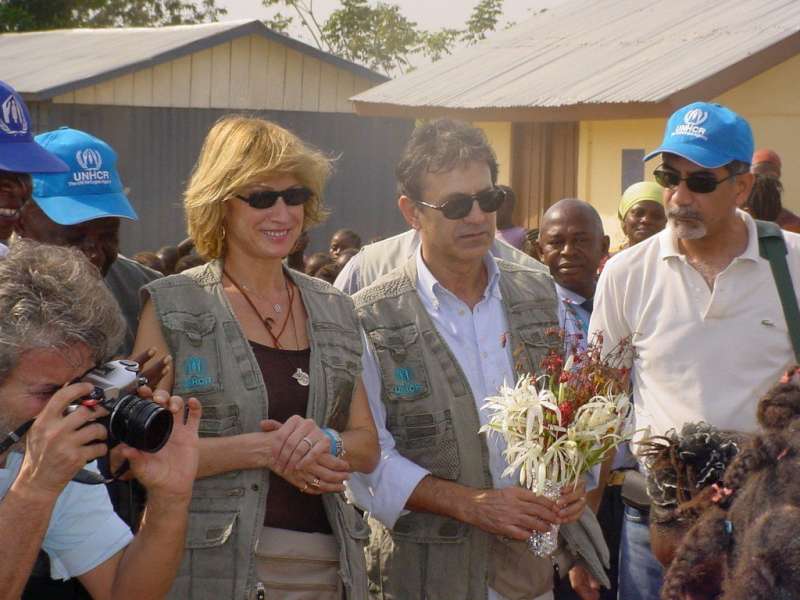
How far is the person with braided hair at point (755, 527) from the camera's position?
8.11 ft

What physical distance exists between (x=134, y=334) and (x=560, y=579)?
1.84 m

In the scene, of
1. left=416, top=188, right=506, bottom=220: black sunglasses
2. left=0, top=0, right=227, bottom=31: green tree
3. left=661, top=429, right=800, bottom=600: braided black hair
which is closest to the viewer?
left=661, top=429, right=800, bottom=600: braided black hair

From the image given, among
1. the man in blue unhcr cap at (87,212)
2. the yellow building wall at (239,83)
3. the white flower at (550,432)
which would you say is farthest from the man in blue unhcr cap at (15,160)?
the yellow building wall at (239,83)

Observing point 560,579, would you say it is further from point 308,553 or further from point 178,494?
point 178,494

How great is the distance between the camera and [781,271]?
15.6 ft

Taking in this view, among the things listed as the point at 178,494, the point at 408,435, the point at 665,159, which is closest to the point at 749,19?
the point at 665,159

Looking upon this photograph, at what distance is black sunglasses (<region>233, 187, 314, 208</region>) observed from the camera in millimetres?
4359

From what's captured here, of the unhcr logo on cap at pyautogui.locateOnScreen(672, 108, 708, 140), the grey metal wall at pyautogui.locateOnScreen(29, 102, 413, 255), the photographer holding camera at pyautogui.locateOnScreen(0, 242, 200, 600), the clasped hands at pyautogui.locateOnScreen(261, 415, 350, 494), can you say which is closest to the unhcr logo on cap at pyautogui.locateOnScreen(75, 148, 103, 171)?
the clasped hands at pyautogui.locateOnScreen(261, 415, 350, 494)

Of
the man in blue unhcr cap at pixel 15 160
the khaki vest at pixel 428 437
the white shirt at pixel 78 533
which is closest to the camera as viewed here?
the white shirt at pixel 78 533

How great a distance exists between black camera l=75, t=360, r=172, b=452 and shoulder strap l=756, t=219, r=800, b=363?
2508 millimetres

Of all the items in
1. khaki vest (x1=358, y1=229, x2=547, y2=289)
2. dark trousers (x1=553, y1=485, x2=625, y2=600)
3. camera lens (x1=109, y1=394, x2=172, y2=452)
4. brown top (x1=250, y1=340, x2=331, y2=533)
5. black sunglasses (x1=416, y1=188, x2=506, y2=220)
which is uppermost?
black sunglasses (x1=416, y1=188, x2=506, y2=220)

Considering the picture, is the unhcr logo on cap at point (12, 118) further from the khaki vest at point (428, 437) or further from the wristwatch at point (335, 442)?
the wristwatch at point (335, 442)

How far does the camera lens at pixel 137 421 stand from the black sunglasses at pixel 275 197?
1409 millimetres

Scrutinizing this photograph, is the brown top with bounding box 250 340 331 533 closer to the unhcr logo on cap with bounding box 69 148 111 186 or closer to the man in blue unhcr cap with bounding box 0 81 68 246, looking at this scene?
the man in blue unhcr cap with bounding box 0 81 68 246
